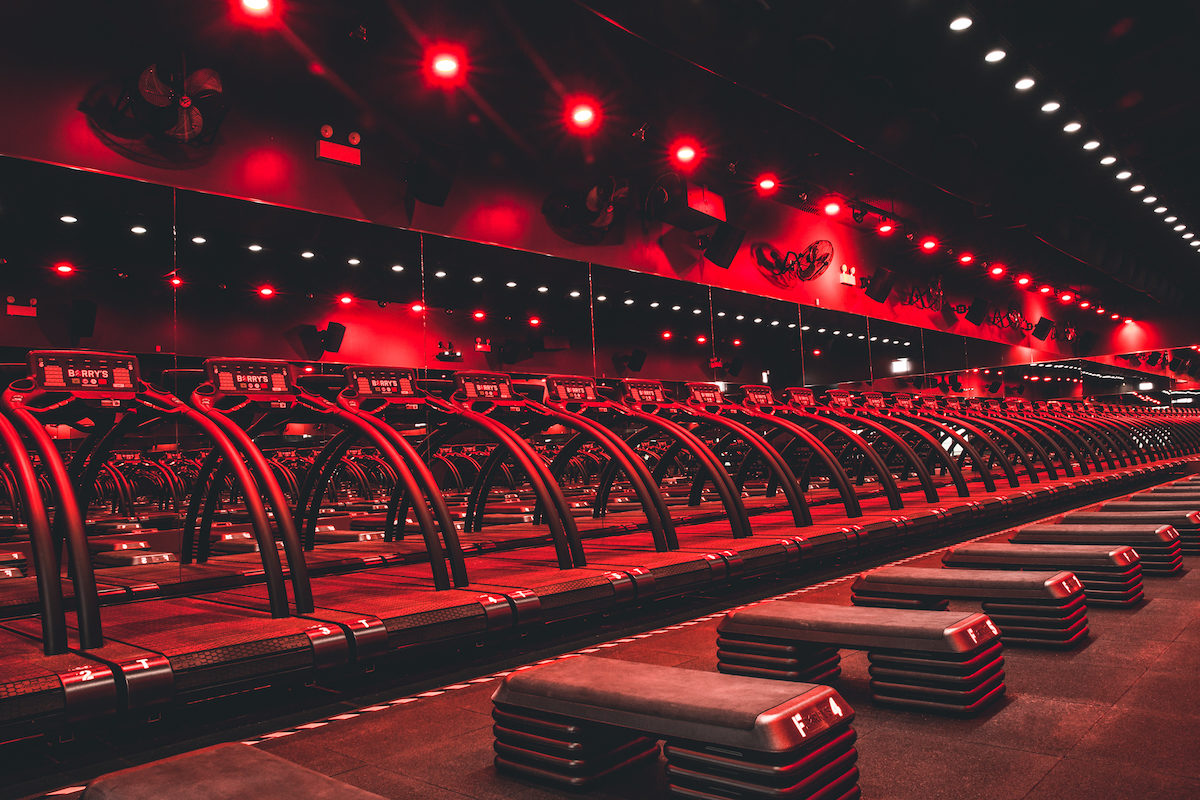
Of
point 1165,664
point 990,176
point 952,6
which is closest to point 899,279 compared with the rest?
point 990,176

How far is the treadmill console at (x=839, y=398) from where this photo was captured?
23.6 feet

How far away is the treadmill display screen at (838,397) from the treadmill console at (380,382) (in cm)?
413

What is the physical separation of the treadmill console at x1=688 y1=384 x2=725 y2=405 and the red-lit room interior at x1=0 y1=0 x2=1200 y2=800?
0.04 m

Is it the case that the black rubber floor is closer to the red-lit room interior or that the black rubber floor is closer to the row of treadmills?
the red-lit room interior

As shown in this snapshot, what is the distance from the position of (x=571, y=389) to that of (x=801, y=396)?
2.71m

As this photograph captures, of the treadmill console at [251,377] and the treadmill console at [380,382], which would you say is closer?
the treadmill console at [251,377]

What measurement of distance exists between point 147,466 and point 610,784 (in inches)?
265

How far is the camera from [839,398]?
287 inches

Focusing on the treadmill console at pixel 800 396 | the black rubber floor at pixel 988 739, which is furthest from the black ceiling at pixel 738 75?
the black rubber floor at pixel 988 739

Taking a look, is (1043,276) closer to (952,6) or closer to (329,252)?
(952,6)

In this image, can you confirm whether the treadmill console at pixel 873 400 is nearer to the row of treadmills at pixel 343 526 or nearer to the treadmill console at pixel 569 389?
the row of treadmills at pixel 343 526

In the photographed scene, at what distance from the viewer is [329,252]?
5.57 m

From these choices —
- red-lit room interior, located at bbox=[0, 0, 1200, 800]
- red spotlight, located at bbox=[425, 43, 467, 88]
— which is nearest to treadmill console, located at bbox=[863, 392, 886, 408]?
red-lit room interior, located at bbox=[0, 0, 1200, 800]

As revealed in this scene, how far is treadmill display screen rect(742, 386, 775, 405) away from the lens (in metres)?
6.44
